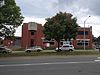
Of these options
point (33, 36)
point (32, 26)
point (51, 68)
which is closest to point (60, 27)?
point (51, 68)

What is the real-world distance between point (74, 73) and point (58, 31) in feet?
143

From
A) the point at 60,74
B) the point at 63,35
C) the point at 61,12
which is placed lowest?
the point at 60,74

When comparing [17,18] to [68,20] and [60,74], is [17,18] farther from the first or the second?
[60,74]

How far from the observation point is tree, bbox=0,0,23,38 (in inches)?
1693

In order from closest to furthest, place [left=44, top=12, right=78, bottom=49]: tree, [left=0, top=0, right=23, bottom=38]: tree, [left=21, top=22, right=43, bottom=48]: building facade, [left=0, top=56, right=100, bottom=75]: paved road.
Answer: [left=0, top=56, right=100, bottom=75]: paved road < [left=0, top=0, right=23, bottom=38]: tree < [left=44, top=12, right=78, bottom=49]: tree < [left=21, top=22, right=43, bottom=48]: building facade

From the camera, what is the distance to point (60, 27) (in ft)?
198

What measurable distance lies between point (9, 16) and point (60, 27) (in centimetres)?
1858

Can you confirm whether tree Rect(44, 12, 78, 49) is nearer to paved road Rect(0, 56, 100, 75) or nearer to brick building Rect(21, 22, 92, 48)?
paved road Rect(0, 56, 100, 75)

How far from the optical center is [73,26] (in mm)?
64375

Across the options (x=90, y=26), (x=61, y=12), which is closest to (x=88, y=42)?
(x=90, y=26)

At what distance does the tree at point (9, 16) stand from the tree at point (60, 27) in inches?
636

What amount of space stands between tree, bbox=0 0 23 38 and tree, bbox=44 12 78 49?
53.0 ft

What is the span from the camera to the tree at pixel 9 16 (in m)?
43.0

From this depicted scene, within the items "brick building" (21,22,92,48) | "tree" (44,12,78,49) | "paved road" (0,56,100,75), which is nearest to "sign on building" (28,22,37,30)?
"brick building" (21,22,92,48)
